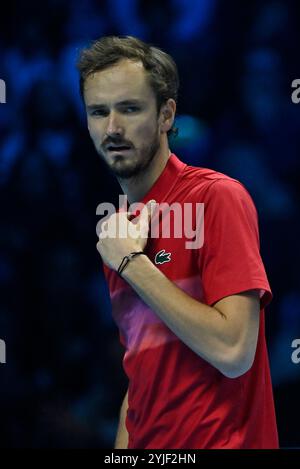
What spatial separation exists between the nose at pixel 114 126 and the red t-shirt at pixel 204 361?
0.14 metres

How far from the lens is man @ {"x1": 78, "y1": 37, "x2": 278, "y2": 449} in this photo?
1.12 meters

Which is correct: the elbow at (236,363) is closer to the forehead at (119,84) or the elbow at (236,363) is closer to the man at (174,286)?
the man at (174,286)

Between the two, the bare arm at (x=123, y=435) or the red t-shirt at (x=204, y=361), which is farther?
the bare arm at (x=123, y=435)

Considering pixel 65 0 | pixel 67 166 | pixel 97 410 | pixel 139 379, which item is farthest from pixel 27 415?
pixel 65 0

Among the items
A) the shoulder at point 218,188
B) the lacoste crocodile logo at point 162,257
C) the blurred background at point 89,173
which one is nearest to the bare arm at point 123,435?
the lacoste crocodile logo at point 162,257

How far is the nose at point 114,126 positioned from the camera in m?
1.27

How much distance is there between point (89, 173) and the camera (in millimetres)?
2188

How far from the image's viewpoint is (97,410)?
7.07ft

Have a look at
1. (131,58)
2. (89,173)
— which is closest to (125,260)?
(131,58)

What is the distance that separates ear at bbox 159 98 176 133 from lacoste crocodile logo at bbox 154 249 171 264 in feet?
0.82
